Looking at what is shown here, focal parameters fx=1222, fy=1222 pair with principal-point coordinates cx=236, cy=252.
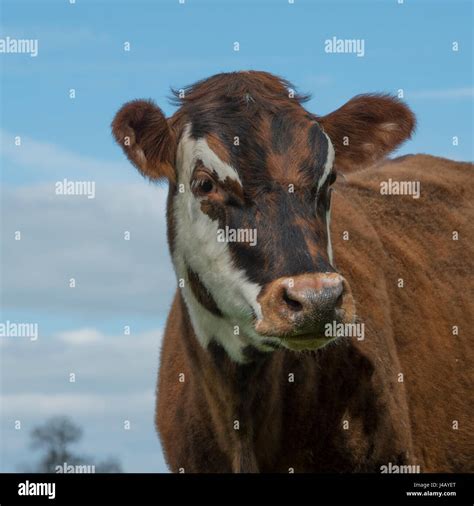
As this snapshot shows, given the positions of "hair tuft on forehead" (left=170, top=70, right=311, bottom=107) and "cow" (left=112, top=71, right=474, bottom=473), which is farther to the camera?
"hair tuft on forehead" (left=170, top=70, right=311, bottom=107)

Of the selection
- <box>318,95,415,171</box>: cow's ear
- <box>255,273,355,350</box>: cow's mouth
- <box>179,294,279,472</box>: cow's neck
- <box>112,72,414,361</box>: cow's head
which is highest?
<box>318,95,415,171</box>: cow's ear

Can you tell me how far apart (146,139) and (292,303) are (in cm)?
240

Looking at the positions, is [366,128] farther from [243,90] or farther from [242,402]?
[242,402]

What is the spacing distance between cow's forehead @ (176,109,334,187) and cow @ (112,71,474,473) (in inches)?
0.5

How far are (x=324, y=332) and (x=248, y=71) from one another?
3.10 m

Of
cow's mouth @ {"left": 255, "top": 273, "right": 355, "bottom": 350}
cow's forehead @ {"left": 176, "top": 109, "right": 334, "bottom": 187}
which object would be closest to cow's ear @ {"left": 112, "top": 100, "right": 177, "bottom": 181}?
cow's forehead @ {"left": 176, "top": 109, "right": 334, "bottom": 187}

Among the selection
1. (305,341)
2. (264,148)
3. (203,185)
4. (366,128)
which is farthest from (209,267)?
(366,128)

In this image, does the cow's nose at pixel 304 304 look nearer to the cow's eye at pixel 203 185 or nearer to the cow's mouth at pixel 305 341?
the cow's mouth at pixel 305 341

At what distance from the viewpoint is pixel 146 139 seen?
1093 centimetres

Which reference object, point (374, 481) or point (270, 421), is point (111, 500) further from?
point (374, 481)

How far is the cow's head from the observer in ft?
31.4

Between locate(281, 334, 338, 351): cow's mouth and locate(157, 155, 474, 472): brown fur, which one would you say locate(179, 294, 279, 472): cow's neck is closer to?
locate(157, 155, 474, 472): brown fur

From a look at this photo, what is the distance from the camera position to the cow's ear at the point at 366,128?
37.9ft

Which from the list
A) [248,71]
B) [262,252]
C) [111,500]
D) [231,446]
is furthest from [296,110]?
[111,500]
